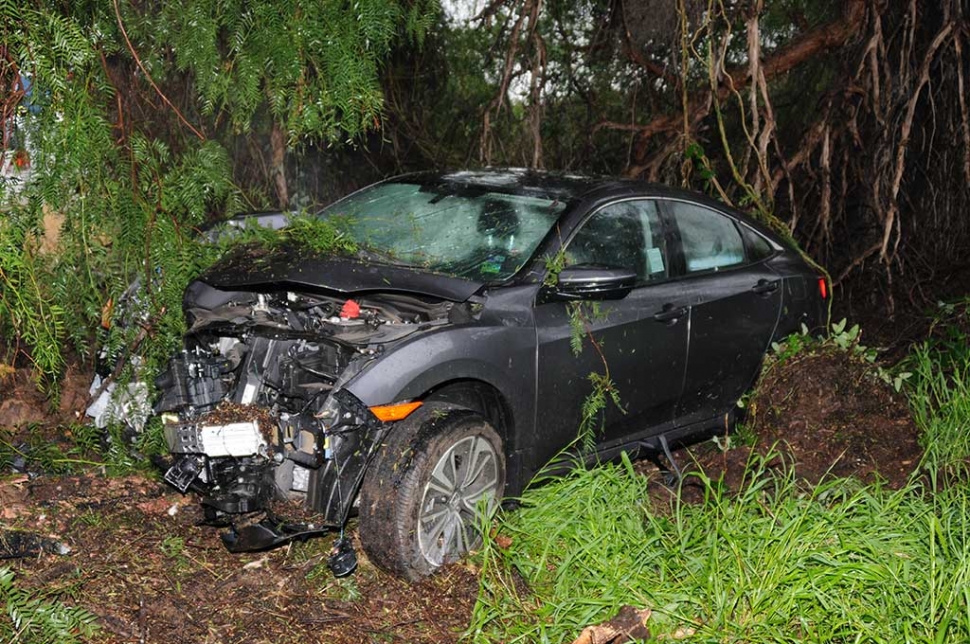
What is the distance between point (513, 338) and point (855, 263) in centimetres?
490

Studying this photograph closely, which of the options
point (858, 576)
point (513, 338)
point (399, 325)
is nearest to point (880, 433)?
point (858, 576)

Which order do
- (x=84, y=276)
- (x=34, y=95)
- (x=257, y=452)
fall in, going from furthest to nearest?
(x=84, y=276) < (x=34, y=95) < (x=257, y=452)

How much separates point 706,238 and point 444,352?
6.95 ft

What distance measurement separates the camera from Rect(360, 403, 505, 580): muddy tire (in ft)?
14.0

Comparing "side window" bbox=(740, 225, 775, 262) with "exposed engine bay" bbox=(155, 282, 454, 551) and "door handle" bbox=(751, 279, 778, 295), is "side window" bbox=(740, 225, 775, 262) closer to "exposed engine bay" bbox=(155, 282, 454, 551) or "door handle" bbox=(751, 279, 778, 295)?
"door handle" bbox=(751, 279, 778, 295)

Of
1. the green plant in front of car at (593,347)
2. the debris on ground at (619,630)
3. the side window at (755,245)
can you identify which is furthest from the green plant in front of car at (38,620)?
the side window at (755,245)

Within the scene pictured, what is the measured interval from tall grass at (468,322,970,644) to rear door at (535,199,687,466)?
0.32 meters

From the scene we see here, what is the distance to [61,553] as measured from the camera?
4418 mm

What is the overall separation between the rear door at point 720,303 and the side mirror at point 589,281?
2.80ft

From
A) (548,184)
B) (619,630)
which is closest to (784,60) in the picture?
(548,184)

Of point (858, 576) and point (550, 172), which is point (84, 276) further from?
point (858, 576)

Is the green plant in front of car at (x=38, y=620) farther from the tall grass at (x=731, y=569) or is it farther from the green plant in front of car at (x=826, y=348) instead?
the green plant in front of car at (x=826, y=348)

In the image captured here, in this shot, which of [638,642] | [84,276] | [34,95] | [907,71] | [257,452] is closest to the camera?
[638,642]

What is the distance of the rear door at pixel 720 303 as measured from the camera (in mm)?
5660
